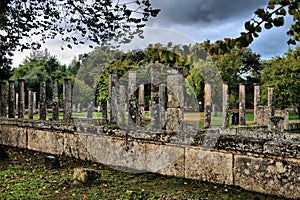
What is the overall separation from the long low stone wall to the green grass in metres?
0.15

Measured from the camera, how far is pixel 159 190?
4852 mm

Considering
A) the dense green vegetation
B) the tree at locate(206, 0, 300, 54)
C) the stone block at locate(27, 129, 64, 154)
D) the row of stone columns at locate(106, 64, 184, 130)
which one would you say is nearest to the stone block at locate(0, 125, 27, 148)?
the stone block at locate(27, 129, 64, 154)

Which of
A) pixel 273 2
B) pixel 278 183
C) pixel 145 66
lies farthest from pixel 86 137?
pixel 145 66

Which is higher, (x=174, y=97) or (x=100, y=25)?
(x=100, y=25)

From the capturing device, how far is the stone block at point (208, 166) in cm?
474

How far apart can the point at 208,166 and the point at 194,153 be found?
284 mm

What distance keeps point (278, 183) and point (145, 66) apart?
70.3 ft

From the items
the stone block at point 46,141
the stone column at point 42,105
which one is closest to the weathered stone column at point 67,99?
the stone column at point 42,105

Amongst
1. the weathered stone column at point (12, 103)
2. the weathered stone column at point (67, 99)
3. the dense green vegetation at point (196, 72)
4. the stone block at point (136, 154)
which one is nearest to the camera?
the stone block at point (136, 154)

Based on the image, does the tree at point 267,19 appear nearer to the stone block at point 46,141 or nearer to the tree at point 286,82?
the stone block at point 46,141

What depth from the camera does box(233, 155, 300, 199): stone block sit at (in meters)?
4.09

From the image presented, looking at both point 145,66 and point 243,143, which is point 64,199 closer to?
point 243,143

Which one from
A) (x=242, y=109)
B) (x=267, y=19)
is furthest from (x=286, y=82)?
(x=267, y=19)

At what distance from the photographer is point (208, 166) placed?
496cm
